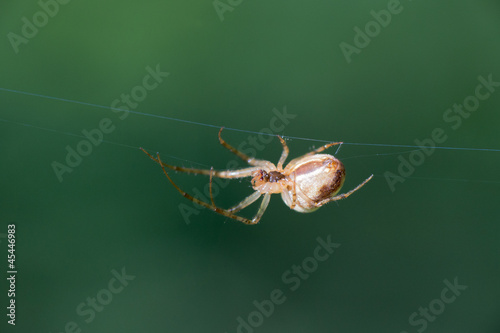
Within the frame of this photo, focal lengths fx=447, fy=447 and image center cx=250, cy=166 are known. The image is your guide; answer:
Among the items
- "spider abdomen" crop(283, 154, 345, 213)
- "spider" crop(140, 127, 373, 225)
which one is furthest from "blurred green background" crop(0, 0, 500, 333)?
"spider abdomen" crop(283, 154, 345, 213)

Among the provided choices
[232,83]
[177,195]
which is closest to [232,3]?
[232,83]

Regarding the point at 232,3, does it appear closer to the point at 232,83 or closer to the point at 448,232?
the point at 232,83

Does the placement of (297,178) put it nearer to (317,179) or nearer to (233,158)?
(317,179)

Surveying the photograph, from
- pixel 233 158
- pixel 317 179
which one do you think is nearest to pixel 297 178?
pixel 317 179

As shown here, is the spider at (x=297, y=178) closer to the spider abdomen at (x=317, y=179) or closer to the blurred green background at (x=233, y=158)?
the spider abdomen at (x=317, y=179)

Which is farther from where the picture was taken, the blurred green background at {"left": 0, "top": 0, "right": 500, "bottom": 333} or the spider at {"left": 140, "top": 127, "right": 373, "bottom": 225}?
the blurred green background at {"left": 0, "top": 0, "right": 500, "bottom": 333}

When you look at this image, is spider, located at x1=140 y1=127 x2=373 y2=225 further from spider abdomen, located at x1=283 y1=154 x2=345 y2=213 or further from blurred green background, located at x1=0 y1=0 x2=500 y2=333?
blurred green background, located at x1=0 y1=0 x2=500 y2=333
